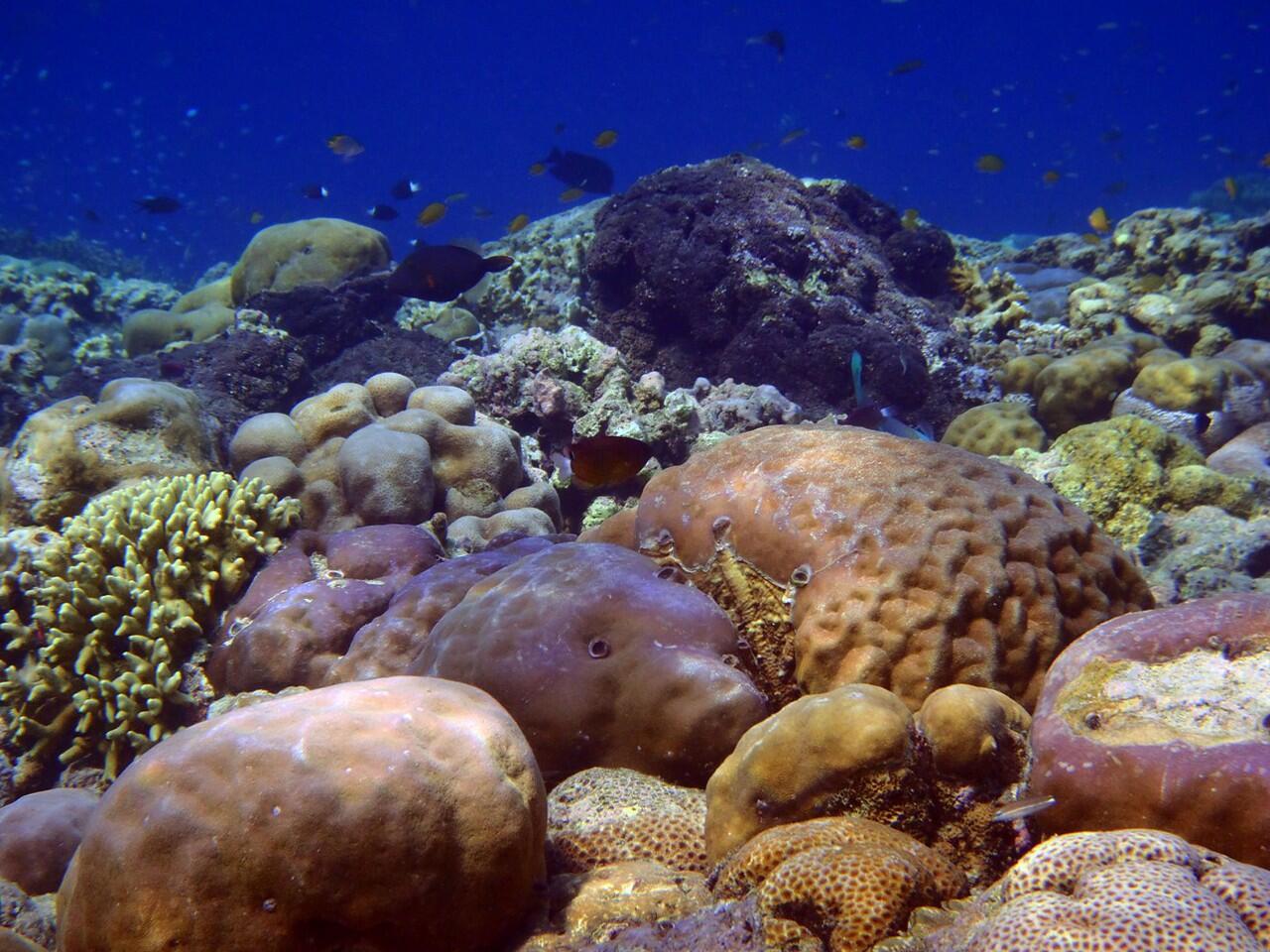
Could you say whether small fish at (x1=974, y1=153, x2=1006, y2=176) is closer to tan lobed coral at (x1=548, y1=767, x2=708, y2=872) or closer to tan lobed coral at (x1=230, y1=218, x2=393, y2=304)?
tan lobed coral at (x1=230, y1=218, x2=393, y2=304)

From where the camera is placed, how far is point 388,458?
19.0 feet

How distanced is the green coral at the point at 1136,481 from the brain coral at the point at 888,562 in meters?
2.03

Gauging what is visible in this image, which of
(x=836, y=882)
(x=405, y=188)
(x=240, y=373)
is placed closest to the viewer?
(x=836, y=882)

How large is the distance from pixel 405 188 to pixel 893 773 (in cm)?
1426

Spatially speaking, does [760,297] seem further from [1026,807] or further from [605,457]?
[1026,807]

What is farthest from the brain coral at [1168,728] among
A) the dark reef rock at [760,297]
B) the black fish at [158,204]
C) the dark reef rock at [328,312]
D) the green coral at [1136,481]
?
the black fish at [158,204]

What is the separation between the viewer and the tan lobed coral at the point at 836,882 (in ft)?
6.27

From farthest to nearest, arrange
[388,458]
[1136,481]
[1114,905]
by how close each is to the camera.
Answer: [388,458], [1136,481], [1114,905]

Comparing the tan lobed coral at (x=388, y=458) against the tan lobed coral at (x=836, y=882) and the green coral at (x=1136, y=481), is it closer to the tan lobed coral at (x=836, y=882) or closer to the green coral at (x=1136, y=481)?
the tan lobed coral at (x=836, y=882)

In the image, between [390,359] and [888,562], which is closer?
[888,562]

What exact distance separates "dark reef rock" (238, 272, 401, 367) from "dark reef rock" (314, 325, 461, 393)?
1.67ft

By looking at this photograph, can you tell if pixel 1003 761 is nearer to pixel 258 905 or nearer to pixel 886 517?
pixel 886 517

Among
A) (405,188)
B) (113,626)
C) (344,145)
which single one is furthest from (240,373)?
(344,145)

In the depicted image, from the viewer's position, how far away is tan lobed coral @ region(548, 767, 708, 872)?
8.65 ft
